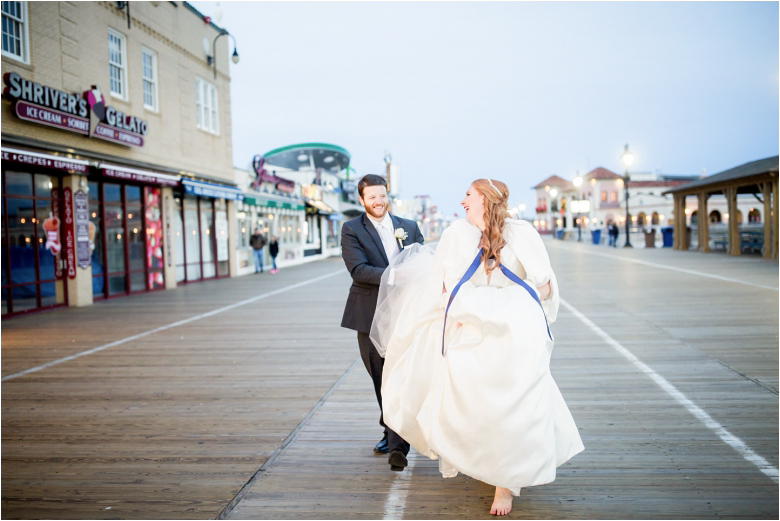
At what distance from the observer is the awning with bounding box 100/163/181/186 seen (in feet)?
47.3

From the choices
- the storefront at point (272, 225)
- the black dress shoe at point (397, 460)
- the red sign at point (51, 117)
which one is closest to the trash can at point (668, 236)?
the storefront at point (272, 225)

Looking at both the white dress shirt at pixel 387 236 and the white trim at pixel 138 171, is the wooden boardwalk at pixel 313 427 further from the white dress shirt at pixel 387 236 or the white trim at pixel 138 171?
the white trim at pixel 138 171

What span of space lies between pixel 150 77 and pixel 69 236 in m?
6.08

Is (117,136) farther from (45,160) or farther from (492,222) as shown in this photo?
(492,222)

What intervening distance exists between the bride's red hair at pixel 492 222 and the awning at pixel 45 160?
10517mm

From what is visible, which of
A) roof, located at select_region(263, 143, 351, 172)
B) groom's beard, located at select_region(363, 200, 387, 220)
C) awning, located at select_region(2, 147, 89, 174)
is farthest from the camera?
roof, located at select_region(263, 143, 351, 172)

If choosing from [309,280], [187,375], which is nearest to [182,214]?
[309,280]

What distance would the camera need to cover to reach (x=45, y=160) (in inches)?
479

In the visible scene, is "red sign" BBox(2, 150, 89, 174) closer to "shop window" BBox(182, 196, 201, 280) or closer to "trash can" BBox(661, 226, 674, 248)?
"shop window" BBox(182, 196, 201, 280)

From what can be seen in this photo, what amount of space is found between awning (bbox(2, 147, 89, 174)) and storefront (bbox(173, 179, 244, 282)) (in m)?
4.98

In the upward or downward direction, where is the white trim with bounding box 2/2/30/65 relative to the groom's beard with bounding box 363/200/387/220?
upward

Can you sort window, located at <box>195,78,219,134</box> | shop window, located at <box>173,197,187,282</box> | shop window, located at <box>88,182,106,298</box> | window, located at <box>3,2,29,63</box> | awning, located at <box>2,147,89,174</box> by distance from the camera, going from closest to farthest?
awning, located at <box>2,147,89,174</box>
window, located at <box>3,2,29,63</box>
shop window, located at <box>88,182,106,298</box>
shop window, located at <box>173,197,187,282</box>
window, located at <box>195,78,219,134</box>

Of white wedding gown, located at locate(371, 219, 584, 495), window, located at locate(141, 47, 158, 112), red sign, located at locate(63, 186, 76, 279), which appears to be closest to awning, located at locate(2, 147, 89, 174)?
red sign, located at locate(63, 186, 76, 279)

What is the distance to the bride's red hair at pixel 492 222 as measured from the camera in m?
3.21
